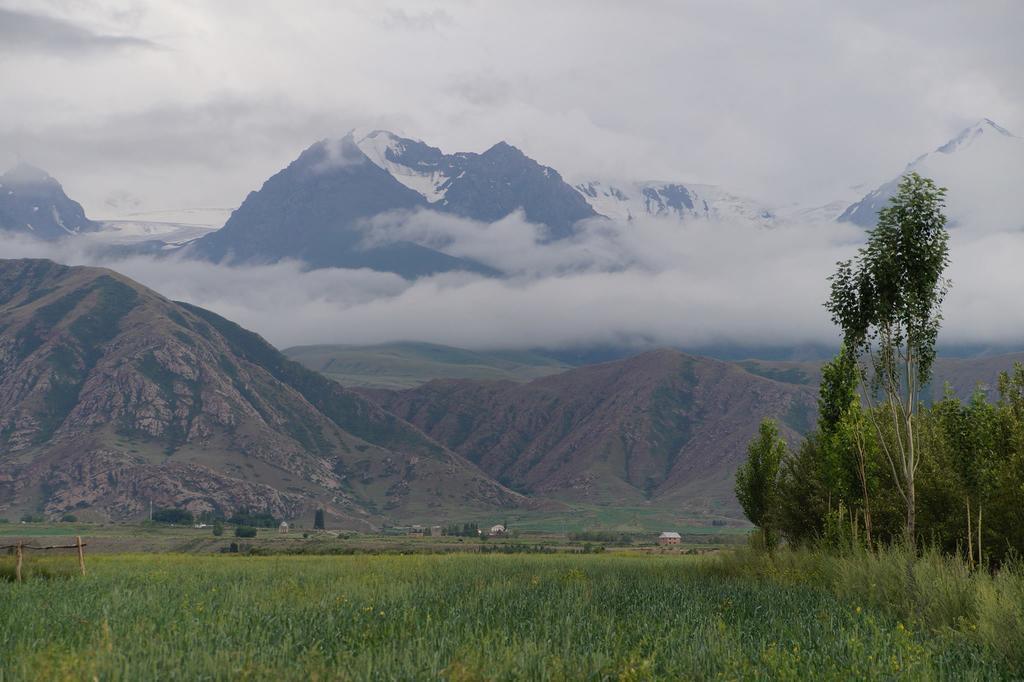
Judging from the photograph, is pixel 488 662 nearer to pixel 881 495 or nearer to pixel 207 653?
pixel 207 653

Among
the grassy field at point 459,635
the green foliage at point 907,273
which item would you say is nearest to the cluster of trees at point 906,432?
the green foliage at point 907,273

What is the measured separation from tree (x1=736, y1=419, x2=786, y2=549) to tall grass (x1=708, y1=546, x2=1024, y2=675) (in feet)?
56.2

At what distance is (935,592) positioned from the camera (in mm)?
24344

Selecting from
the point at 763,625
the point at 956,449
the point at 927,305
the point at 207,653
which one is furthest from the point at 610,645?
the point at 956,449

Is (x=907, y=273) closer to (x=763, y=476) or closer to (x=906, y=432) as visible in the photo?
(x=906, y=432)

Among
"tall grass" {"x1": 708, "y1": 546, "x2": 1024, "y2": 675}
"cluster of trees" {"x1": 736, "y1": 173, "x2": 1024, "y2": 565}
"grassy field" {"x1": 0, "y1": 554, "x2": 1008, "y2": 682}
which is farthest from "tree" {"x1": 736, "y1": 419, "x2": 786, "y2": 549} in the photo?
"grassy field" {"x1": 0, "y1": 554, "x2": 1008, "y2": 682}

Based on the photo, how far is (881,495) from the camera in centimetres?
4497

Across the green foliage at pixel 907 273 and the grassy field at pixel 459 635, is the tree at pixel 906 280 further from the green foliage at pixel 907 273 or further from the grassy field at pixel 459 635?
the grassy field at pixel 459 635

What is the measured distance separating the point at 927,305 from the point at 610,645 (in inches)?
766

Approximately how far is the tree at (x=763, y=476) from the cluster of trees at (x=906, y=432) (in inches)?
36.2

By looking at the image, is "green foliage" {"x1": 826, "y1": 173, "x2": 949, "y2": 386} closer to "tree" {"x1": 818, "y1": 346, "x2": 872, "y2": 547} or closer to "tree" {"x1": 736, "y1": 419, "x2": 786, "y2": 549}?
"tree" {"x1": 818, "y1": 346, "x2": 872, "y2": 547}

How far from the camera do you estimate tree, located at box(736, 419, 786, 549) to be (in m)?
52.8

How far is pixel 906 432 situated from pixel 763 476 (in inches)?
823

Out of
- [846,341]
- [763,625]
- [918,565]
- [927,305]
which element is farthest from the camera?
[846,341]
